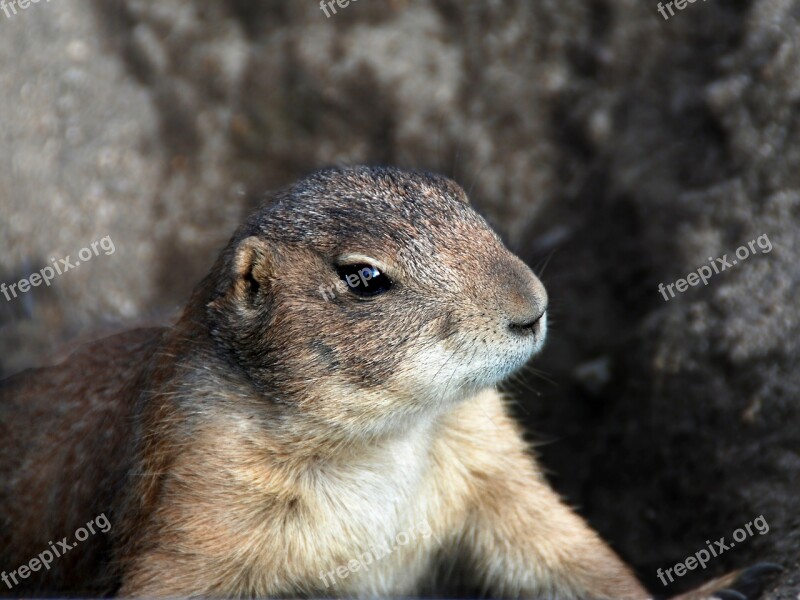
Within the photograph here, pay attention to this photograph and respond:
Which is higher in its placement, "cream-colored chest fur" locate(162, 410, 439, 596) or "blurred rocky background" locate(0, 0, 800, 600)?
"blurred rocky background" locate(0, 0, 800, 600)

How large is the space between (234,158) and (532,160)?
2.60 meters

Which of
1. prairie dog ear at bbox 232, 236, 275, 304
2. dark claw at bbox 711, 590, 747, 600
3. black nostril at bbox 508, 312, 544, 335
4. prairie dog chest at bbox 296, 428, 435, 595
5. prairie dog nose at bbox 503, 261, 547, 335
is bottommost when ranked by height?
dark claw at bbox 711, 590, 747, 600

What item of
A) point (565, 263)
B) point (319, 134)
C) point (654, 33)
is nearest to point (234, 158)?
point (319, 134)

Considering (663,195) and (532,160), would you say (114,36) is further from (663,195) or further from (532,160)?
(663,195)

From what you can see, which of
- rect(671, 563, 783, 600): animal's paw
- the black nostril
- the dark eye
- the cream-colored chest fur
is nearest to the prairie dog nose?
the black nostril

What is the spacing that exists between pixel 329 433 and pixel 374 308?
597 millimetres

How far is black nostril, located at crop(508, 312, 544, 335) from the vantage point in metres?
4.05

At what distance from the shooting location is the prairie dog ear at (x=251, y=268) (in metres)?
4.42

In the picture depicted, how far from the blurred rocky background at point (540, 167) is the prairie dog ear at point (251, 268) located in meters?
1.77

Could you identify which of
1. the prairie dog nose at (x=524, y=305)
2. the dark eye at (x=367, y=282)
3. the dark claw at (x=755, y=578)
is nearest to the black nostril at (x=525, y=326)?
the prairie dog nose at (x=524, y=305)

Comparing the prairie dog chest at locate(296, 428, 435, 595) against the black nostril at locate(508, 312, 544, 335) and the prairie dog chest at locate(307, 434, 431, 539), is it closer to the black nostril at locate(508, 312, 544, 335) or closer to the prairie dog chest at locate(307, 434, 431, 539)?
the prairie dog chest at locate(307, 434, 431, 539)

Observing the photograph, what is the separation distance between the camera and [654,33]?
289 inches

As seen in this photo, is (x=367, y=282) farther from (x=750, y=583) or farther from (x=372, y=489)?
(x=750, y=583)

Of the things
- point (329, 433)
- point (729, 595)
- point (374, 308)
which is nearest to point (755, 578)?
point (729, 595)
